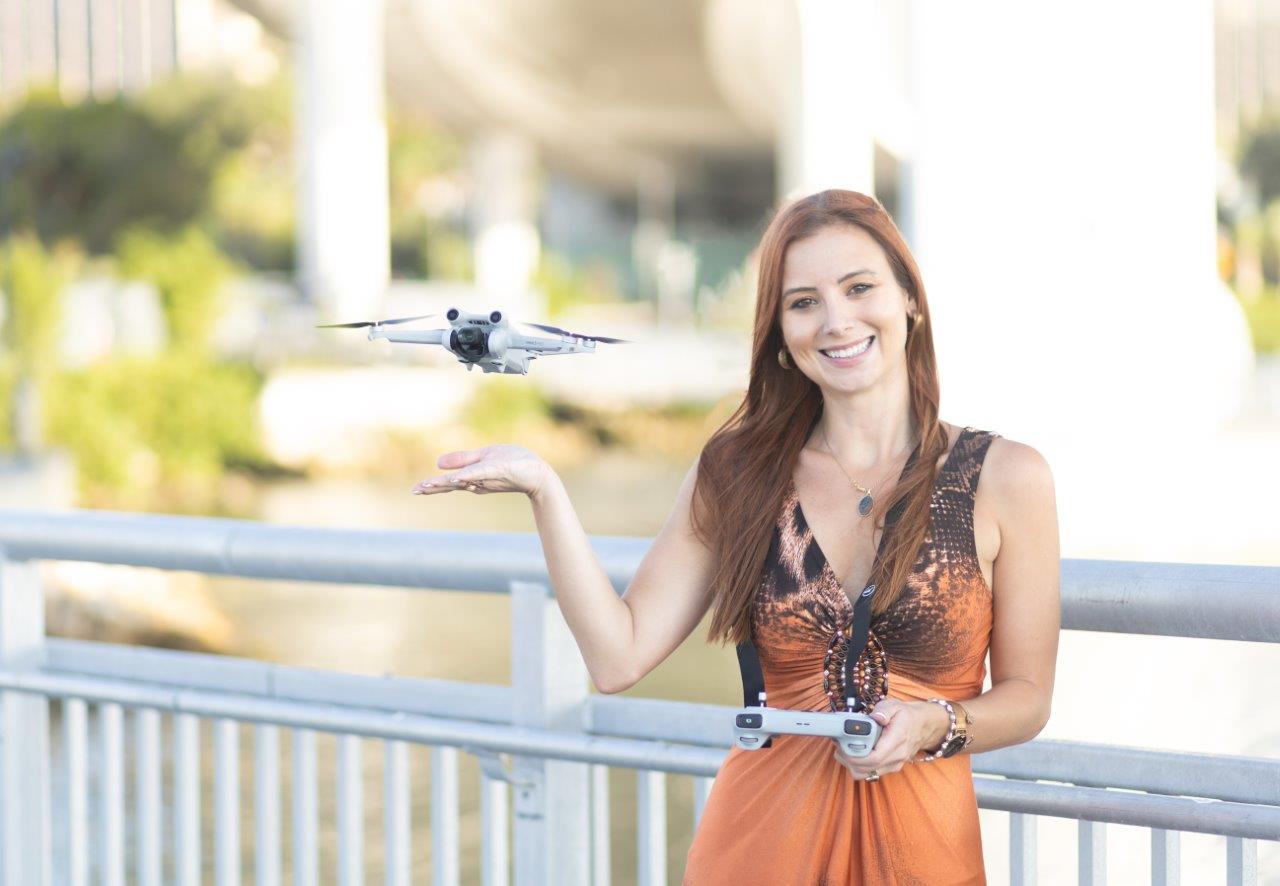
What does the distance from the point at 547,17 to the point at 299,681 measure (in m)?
37.5

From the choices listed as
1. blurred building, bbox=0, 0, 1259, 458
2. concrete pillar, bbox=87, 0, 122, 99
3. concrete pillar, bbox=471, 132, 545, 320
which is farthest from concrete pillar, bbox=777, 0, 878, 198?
concrete pillar, bbox=87, 0, 122, 99

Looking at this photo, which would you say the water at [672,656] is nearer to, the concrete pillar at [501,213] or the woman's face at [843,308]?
the woman's face at [843,308]

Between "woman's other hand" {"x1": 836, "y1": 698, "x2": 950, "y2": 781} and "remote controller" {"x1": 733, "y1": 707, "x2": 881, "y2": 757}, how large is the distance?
0.05 feet

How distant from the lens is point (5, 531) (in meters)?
3.34

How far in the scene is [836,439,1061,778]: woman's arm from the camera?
207 cm

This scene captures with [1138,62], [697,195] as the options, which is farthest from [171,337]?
[697,195]

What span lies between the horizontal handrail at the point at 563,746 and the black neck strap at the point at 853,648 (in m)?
0.37

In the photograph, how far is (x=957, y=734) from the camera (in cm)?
203

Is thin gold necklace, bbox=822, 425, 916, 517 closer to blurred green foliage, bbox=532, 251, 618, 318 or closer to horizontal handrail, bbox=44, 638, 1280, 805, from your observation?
horizontal handrail, bbox=44, 638, 1280, 805

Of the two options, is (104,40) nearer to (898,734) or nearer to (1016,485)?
(1016,485)

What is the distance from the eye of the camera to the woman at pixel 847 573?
6.79ft

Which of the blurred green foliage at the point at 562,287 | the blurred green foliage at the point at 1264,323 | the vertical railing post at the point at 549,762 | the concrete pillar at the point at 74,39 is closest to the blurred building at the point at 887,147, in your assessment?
the blurred green foliage at the point at 562,287

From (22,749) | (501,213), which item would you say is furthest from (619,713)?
(501,213)

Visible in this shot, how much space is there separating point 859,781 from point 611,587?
0.42 metres
